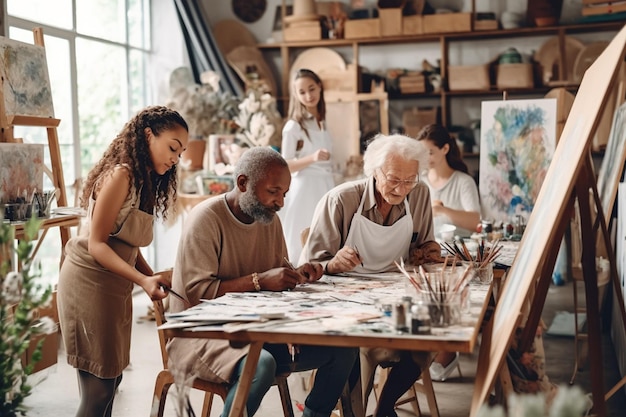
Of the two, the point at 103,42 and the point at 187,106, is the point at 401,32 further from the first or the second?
the point at 103,42

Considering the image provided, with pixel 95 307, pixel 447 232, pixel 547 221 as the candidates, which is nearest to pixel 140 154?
pixel 95 307

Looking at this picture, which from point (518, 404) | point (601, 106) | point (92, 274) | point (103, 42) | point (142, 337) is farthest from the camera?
point (103, 42)

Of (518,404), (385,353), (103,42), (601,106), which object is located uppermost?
(103,42)

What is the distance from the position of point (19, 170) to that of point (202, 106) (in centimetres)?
288

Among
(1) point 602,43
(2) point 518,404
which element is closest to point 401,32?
(1) point 602,43

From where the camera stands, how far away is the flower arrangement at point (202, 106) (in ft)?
21.5

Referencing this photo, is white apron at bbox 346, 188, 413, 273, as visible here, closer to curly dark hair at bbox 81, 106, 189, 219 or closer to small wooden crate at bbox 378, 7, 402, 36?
curly dark hair at bbox 81, 106, 189, 219

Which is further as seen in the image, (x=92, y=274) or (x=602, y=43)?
(x=602, y=43)

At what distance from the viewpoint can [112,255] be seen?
2600mm

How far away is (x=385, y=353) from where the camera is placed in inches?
118

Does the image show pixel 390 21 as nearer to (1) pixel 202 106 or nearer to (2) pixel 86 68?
(1) pixel 202 106

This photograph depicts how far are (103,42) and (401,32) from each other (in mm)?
2696

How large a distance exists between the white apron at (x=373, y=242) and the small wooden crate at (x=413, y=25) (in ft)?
14.0

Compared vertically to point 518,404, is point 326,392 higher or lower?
lower
